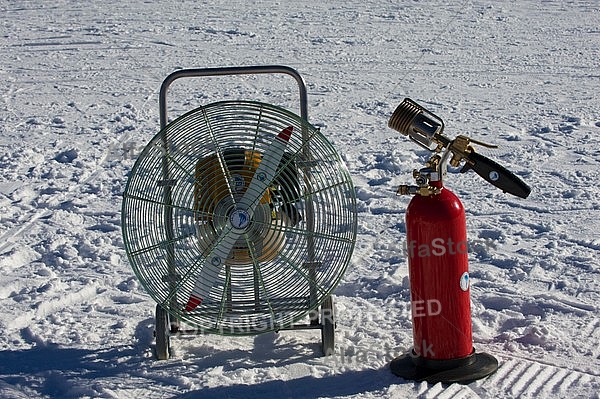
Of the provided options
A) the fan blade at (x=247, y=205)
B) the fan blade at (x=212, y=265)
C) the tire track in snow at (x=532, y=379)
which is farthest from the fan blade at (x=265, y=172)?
the tire track in snow at (x=532, y=379)

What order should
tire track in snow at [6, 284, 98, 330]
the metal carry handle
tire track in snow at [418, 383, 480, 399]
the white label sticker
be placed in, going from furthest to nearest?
tire track in snow at [6, 284, 98, 330] < the metal carry handle < the white label sticker < tire track in snow at [418, 383, 480, 399]

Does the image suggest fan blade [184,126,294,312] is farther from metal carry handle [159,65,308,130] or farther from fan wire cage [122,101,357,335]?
metal carry handle [159,65,308,130]

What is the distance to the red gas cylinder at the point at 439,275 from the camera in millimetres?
3600

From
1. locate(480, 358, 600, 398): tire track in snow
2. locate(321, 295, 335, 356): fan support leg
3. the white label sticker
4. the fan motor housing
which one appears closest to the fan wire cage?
the fan motor housing

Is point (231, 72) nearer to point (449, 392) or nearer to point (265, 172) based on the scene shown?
point (265, 172)

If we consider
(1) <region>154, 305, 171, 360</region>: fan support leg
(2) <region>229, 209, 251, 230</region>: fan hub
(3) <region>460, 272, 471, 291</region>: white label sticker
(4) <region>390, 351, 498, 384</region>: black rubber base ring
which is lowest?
(4) <region>390, 351, 498, 384</region>: black rubber base ring

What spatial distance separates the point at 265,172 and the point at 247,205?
149mm

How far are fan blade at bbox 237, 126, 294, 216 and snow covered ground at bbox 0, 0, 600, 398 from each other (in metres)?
0.70

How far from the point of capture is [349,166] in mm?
6770

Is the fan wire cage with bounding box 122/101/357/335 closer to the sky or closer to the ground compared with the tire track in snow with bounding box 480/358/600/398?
closer to the sky

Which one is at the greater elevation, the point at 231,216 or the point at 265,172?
the point at 265,172

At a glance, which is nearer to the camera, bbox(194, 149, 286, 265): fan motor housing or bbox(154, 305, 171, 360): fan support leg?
bbox(194, 149, 286, 265): fan motor housing

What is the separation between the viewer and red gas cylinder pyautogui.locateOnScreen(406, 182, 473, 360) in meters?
3.60

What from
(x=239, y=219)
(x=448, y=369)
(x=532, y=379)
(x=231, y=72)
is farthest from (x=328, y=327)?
(x=231, y=72)
